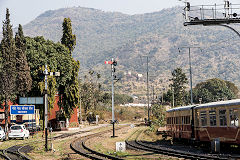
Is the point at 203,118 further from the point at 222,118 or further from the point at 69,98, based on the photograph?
the point at 69,98

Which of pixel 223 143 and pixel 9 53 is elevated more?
pixel 9 53

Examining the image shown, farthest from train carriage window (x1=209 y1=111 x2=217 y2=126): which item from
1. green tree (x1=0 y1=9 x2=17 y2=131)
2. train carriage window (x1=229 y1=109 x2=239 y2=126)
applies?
green tree (x1=0 y1=9 x2=17 y2=131)

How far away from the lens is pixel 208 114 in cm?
2700

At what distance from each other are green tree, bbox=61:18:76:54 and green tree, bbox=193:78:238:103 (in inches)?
3081

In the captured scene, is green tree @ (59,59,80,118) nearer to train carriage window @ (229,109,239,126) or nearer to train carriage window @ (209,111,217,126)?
train carriage window @ (209,111,217,126)

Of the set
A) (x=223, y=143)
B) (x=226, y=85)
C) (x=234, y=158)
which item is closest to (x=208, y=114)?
(x=223, y=143)

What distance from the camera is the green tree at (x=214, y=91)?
143875mm

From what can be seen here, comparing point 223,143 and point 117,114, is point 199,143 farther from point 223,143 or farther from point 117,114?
point 117,114

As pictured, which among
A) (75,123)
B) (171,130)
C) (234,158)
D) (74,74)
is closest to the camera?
(234,158)

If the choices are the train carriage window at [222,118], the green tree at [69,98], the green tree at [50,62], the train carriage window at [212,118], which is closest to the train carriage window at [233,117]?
the train carriage window at [222,118]

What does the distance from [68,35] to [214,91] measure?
93.2 meters

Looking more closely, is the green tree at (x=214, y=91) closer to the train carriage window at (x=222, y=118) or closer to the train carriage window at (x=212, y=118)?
the train carriage window at (x=212, y=118)

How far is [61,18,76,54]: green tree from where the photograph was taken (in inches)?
2753

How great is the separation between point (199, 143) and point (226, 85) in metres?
136
